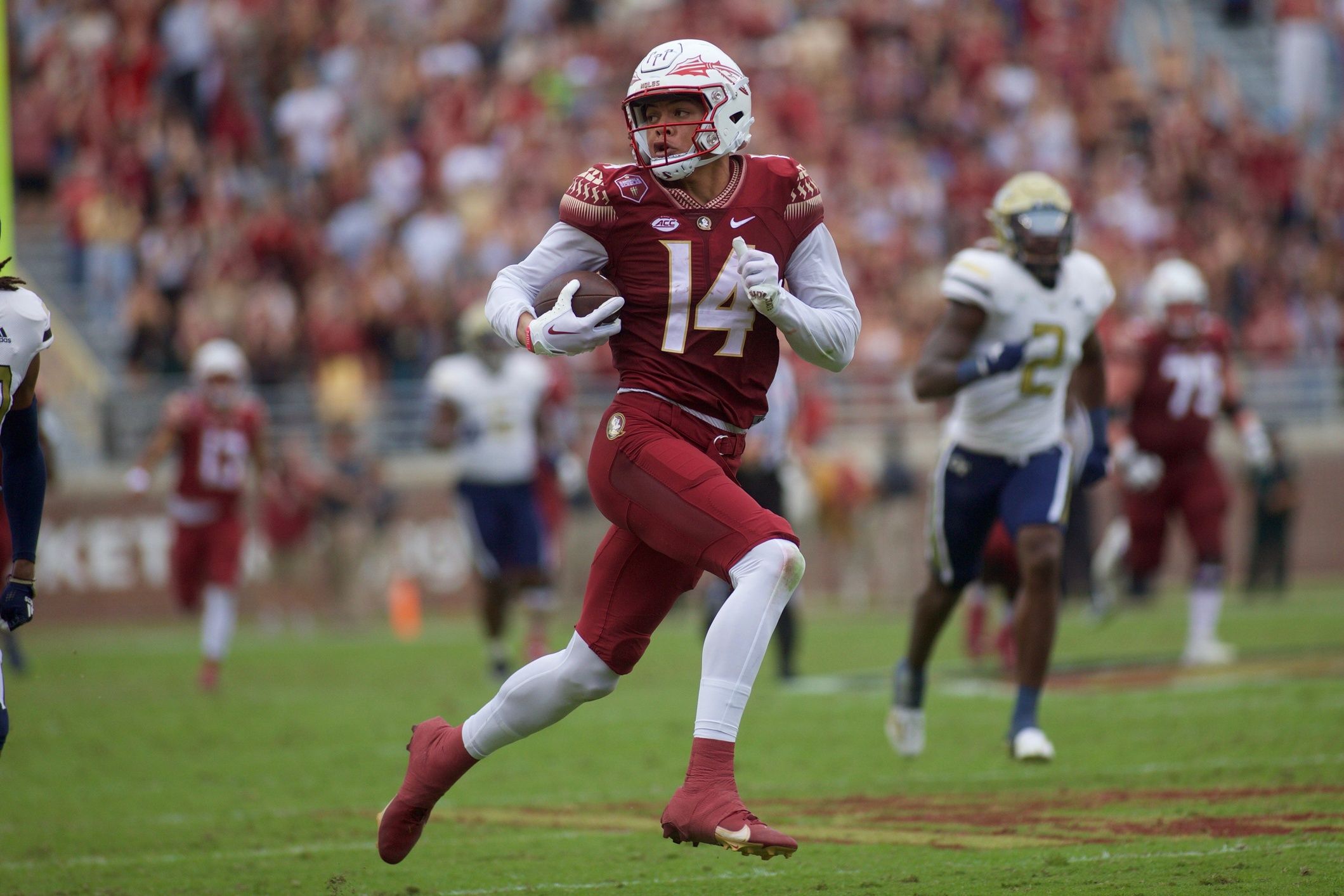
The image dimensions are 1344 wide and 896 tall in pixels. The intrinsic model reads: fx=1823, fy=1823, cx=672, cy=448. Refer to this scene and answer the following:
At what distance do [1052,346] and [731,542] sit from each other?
2903 millimetres

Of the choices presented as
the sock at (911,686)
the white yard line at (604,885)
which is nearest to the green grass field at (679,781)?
the white yard line at (604,885)

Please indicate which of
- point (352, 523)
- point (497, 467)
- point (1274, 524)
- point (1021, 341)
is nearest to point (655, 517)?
point (1021, 341)

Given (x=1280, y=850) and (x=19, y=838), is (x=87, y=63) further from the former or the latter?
(x=1280, y=850)

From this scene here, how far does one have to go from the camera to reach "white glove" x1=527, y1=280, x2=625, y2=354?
462 cm

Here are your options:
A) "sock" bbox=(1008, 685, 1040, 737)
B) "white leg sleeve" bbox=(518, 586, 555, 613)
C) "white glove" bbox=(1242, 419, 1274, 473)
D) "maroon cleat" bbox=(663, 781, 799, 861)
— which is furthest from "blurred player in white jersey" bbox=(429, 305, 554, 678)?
"maroon cleat" bbox=(663, 781, 799, 861)

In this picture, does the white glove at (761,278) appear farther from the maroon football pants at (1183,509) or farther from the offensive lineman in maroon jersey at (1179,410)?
the offensive lineman in maroon jersey at (1179,410)

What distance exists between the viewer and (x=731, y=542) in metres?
4.61

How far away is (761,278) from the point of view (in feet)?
15.2

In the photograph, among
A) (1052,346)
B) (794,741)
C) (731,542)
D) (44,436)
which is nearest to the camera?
(731,542)

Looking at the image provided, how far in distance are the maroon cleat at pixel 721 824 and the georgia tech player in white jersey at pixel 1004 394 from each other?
2854mm

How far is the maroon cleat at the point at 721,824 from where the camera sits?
4205 mm

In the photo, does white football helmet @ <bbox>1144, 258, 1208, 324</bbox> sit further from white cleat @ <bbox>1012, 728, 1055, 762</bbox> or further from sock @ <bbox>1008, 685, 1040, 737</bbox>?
white cleat @ <bbox>1012, 728, 1055, 762</bbox>

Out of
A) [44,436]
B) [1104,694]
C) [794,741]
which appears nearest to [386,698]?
[44,436]

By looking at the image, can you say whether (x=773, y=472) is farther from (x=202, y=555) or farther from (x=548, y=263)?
(x=548, y=263)
